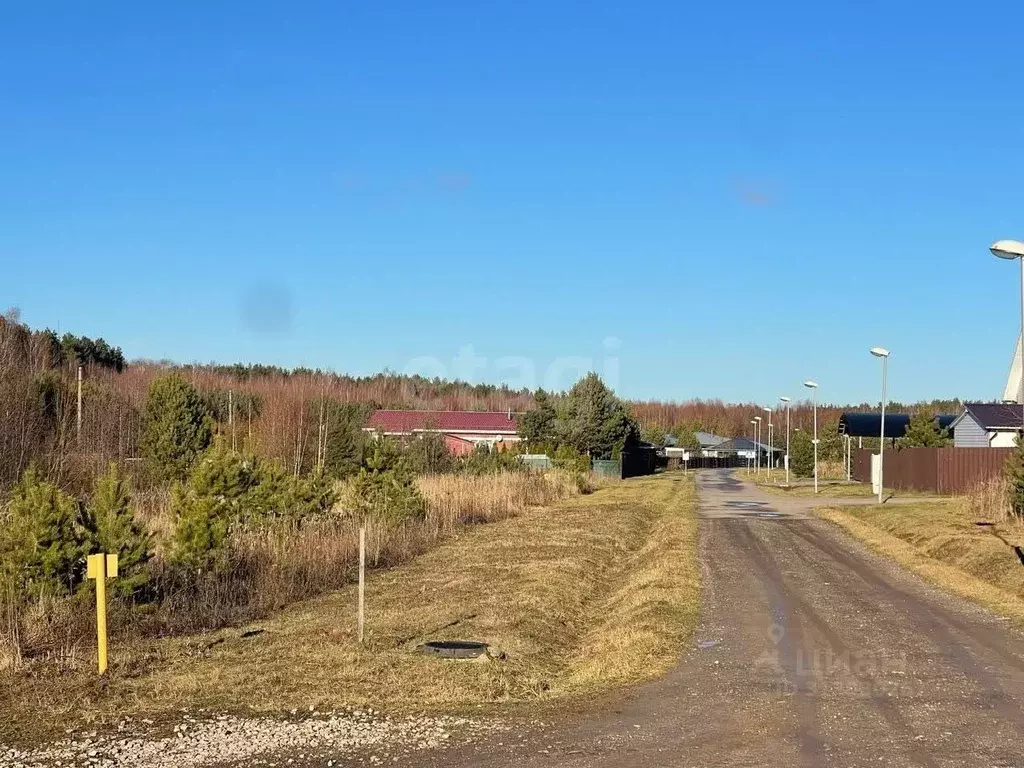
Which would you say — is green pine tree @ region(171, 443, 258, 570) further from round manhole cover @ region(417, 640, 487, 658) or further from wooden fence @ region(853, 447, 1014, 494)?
wooden fence @ region(853, 447, 1014, 494)

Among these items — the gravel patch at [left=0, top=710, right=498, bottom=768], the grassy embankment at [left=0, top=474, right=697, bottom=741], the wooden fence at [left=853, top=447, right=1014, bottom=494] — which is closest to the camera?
the gravel patch at [left=0, top=710, right=498, bottom=768]

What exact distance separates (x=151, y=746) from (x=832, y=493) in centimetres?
4212

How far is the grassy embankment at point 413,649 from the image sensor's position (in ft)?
29.6

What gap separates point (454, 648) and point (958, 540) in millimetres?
14673

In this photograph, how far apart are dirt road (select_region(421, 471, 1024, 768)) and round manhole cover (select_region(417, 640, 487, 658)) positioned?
2153 millimetres

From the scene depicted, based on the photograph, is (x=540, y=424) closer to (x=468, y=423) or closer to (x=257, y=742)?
(x=468, y=423)

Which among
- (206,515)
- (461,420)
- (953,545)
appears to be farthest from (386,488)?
(461,420)

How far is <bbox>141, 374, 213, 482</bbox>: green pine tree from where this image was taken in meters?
43.2

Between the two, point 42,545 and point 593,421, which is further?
point 593,421

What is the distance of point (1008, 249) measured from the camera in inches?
604

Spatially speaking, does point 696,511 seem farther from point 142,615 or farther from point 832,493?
point 142,615

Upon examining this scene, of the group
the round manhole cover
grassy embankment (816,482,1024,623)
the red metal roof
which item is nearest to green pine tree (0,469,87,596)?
the round manhole cover

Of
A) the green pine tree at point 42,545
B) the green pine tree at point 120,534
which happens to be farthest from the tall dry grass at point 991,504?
the green pine tree at point 42,545

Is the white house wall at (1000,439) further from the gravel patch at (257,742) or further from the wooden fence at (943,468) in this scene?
the gravel patch at (257,742)
